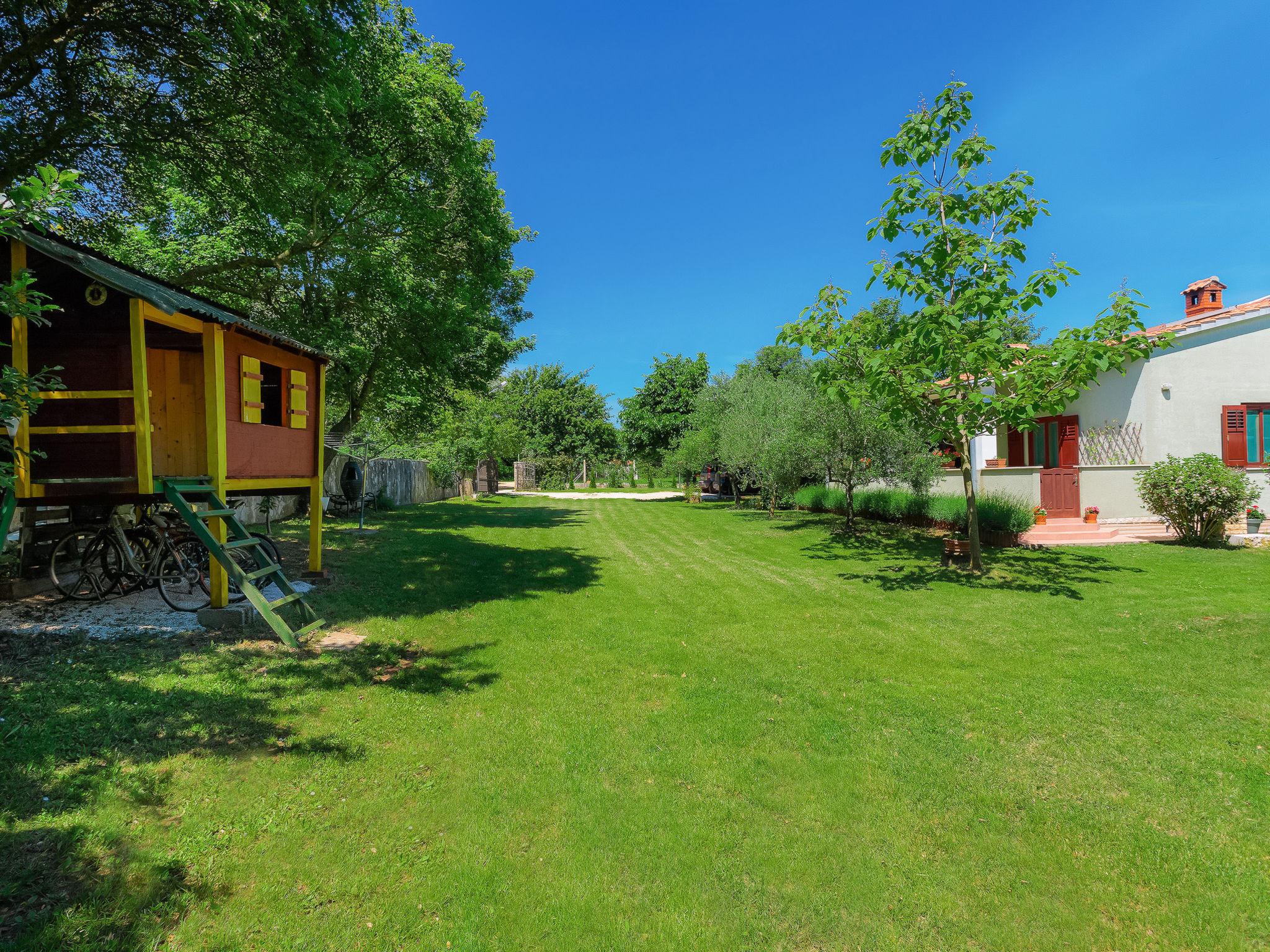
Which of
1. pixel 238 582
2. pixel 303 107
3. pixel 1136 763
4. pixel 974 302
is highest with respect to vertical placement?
pixel 303 107

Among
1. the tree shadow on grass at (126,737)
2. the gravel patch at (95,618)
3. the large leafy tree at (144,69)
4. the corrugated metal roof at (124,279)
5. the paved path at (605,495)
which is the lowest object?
the tree shadow on grass at (126,737)

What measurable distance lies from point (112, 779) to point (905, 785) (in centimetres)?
471

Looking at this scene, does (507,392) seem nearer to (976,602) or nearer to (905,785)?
(976,602)

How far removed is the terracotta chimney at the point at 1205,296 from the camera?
19109 millimetres

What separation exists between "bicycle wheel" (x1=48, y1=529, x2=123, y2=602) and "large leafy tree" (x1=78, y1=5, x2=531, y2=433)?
17.3 ft

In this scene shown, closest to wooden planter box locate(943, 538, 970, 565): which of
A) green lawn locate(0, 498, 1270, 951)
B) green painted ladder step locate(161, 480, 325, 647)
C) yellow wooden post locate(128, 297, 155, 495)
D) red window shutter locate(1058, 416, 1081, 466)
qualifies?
green lawn locate(0, 498, 1270, 951)

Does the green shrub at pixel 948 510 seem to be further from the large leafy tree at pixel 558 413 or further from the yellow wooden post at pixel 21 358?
the large leafy tree at pixel 558 413

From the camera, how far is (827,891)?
112 inches

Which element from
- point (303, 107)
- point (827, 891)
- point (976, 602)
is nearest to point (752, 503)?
point (976, 602)

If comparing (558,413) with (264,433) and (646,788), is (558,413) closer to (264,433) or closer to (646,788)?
(264,433)

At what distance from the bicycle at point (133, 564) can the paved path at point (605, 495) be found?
963 inches

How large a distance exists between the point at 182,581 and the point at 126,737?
4806mm

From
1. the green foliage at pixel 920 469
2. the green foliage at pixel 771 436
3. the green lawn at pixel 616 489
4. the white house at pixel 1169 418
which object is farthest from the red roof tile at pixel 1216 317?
the green lawn at pixel 616 489

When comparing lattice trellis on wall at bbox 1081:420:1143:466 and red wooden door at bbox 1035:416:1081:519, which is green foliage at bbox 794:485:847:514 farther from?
lattice trellis on wall at bbox 1081:420:1143:466
